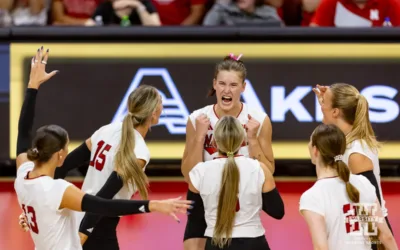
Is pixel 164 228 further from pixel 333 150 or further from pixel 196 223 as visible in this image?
pixel 333 150

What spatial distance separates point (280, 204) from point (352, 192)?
61cm

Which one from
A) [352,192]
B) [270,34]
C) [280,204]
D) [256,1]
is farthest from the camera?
[256,1]

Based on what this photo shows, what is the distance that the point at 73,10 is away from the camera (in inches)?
449

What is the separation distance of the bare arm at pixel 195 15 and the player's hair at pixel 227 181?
19.2ft

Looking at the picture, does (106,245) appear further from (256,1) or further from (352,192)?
(256,1)

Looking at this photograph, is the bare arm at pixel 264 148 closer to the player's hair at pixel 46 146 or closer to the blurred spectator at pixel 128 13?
the player's hair at pixel 46 146

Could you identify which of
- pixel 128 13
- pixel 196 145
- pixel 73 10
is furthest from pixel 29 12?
pixel 196 145

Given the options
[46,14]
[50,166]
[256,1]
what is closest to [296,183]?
[256,1]

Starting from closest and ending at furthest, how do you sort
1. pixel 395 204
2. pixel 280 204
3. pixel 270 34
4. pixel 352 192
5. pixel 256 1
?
pixel 352 192, pixel 280 204, pixel 395 204, pixel 270 34, pixel 256 1

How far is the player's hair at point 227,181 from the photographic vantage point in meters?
5.38

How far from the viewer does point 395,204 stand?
930 cm

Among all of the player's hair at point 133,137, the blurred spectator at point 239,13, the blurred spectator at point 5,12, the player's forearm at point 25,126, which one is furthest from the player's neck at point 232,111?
the blurred spectator at point 5,12

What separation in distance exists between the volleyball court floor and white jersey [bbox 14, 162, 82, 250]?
2533 millimetres

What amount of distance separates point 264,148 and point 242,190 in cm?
79
